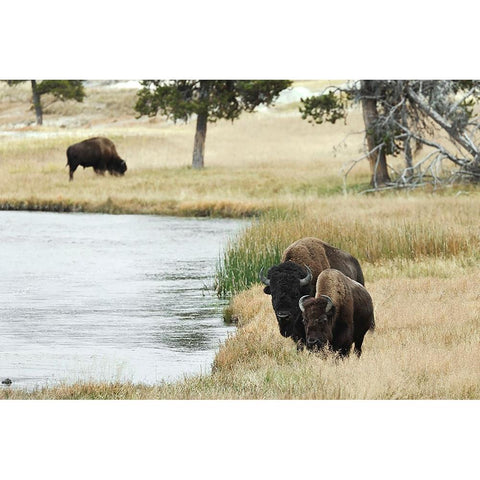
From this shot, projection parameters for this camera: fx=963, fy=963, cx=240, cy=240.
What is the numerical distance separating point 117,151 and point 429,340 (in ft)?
14.4

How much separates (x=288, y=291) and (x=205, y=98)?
3273 mm

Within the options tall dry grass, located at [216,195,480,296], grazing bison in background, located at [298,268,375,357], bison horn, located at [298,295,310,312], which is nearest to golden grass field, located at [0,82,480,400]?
tall dry grass, located at [216,195,480,296]

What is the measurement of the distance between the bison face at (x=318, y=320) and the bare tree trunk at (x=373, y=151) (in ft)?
11.7

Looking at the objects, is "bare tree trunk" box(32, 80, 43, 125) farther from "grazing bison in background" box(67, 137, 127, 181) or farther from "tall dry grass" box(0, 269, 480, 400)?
"tall dry grass" box(0, 269, 480, 400)

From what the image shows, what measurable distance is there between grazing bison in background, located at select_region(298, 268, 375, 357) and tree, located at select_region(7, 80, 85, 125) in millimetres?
3570

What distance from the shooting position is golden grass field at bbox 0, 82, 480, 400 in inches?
327

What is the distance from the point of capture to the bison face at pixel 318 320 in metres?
7.63

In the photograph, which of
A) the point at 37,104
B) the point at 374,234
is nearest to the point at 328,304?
the point at 374,234

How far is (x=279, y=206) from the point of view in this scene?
11.3m

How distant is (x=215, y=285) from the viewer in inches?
437

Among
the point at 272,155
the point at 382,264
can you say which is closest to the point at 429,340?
the point at 382,264
